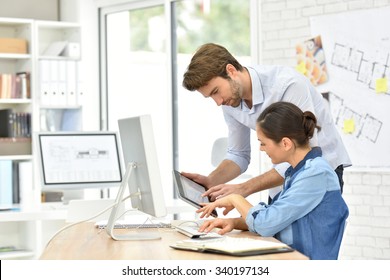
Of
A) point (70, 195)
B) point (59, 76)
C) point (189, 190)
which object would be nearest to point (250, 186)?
point (189, 190)

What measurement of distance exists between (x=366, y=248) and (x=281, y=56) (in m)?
1.42

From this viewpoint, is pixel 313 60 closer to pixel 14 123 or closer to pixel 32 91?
pixel 32 91

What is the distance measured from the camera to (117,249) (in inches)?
96.6

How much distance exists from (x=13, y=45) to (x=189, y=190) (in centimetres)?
380

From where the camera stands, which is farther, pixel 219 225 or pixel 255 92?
pixel 255 92

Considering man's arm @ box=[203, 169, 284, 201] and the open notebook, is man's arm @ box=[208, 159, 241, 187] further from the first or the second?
the open notebook

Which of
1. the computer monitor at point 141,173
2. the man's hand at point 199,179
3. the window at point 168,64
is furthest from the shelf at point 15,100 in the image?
the computer monitor at point 141,173

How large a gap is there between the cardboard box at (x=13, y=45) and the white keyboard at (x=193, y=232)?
371 centimetres

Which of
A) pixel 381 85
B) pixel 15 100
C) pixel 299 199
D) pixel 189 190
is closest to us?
pixel 299 199

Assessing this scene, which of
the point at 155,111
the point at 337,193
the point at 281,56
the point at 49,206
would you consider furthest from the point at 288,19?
the point at 337,193

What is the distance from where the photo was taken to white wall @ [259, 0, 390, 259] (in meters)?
4.76
